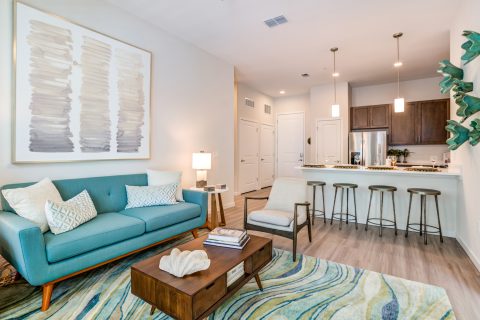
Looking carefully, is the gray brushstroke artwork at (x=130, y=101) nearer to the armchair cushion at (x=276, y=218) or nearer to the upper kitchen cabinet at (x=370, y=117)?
the armchair cushion at (x=276, y=218)

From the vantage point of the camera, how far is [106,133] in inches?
119

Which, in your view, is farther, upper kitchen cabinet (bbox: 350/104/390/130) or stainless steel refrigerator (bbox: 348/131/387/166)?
upper kitchen cabinet (bbox: 350/104/390/130)

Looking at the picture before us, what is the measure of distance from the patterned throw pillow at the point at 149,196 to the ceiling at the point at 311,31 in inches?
90.5

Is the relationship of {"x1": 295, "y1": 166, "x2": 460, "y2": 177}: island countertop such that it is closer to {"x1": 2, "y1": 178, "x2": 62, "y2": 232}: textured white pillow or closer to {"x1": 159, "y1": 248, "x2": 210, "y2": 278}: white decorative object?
{"x1": 159, "y1": 248, "x2": 210, "y2": 278}: white decorative object

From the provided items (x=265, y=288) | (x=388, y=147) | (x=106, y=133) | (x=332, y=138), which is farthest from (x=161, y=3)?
(x=388, y=147)

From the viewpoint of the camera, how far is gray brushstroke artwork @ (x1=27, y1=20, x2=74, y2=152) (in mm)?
2451

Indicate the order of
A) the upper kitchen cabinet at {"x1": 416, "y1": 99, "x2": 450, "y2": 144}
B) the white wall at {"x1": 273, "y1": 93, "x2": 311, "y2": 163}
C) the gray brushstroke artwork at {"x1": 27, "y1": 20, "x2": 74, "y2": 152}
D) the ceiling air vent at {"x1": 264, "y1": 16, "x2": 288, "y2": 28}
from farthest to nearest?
the white wall at {"x1": 273, "y1": 93, "x2": 311, "y2": 163}, the upper kitchen cabinet at {"x1": 416, "y1": 99, "x2": 450, "y2": 144}, the ceiling air vent at {"x1": 264, "y1": 16, "x2": 288, "y2": 28}, the gray brushstroke artwork at {"x1": 27, "y1": 20, "x2": 74, "y2": 152}

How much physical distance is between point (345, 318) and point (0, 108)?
3398 mm

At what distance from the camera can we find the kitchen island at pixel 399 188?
3.39m

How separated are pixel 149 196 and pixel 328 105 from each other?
524 cm

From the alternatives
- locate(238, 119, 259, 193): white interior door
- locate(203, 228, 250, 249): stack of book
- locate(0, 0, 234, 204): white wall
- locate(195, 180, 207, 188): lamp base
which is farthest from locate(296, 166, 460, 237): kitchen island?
locate(203, 228, 250, 249): stack of book

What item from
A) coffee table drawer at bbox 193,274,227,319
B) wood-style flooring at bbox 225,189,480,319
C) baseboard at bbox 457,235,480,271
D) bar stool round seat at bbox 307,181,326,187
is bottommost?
wood-style flooring at bbox 225,189,480,319

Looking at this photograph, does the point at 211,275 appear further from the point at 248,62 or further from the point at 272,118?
the point at 272,118

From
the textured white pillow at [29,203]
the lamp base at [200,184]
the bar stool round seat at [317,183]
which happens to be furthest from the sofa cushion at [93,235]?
the bar stool round seat at [317,183]
